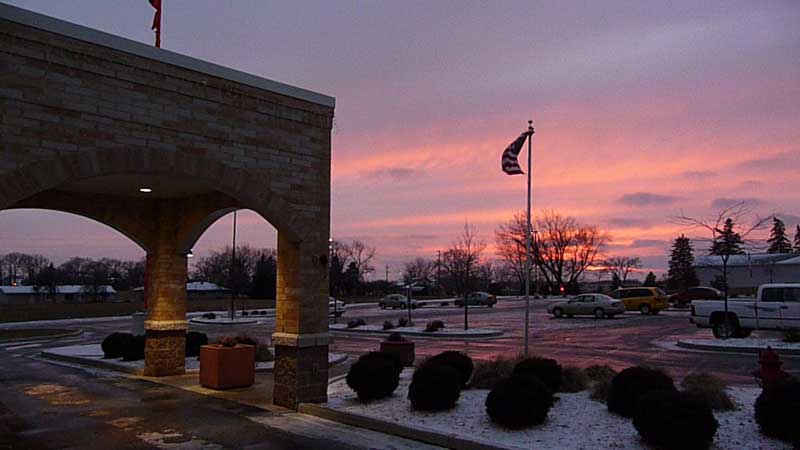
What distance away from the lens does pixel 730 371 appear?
15.5 metres

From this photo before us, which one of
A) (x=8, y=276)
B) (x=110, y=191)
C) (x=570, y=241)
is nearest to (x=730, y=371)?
(x=110, y=191)

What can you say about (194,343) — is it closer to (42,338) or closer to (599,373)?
(599,373)

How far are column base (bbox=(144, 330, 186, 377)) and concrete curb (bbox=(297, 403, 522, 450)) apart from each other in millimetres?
5328

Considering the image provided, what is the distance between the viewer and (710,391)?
10156 millimetres

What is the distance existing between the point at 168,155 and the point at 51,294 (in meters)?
102

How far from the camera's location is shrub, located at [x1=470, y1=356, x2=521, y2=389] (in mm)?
12172

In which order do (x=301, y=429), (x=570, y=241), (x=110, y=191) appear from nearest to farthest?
1. (x=301, y=429)
2. (x=110, y=191)
3. (x=570, y=241)

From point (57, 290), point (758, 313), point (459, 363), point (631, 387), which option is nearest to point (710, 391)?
point (631, 387)

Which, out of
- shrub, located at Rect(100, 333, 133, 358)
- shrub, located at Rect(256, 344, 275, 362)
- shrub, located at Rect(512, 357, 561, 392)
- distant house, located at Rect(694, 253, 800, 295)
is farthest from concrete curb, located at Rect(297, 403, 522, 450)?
distant house, located at Rect(694, 253, 800, 295)

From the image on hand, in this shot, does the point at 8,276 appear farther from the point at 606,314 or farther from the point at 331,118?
the point at 331,118

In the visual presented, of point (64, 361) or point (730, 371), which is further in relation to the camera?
point (64, 361)

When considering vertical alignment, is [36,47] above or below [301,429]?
above

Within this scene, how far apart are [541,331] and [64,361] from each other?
63.2 feet

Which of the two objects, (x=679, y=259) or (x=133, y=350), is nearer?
(x=133, y=350)
